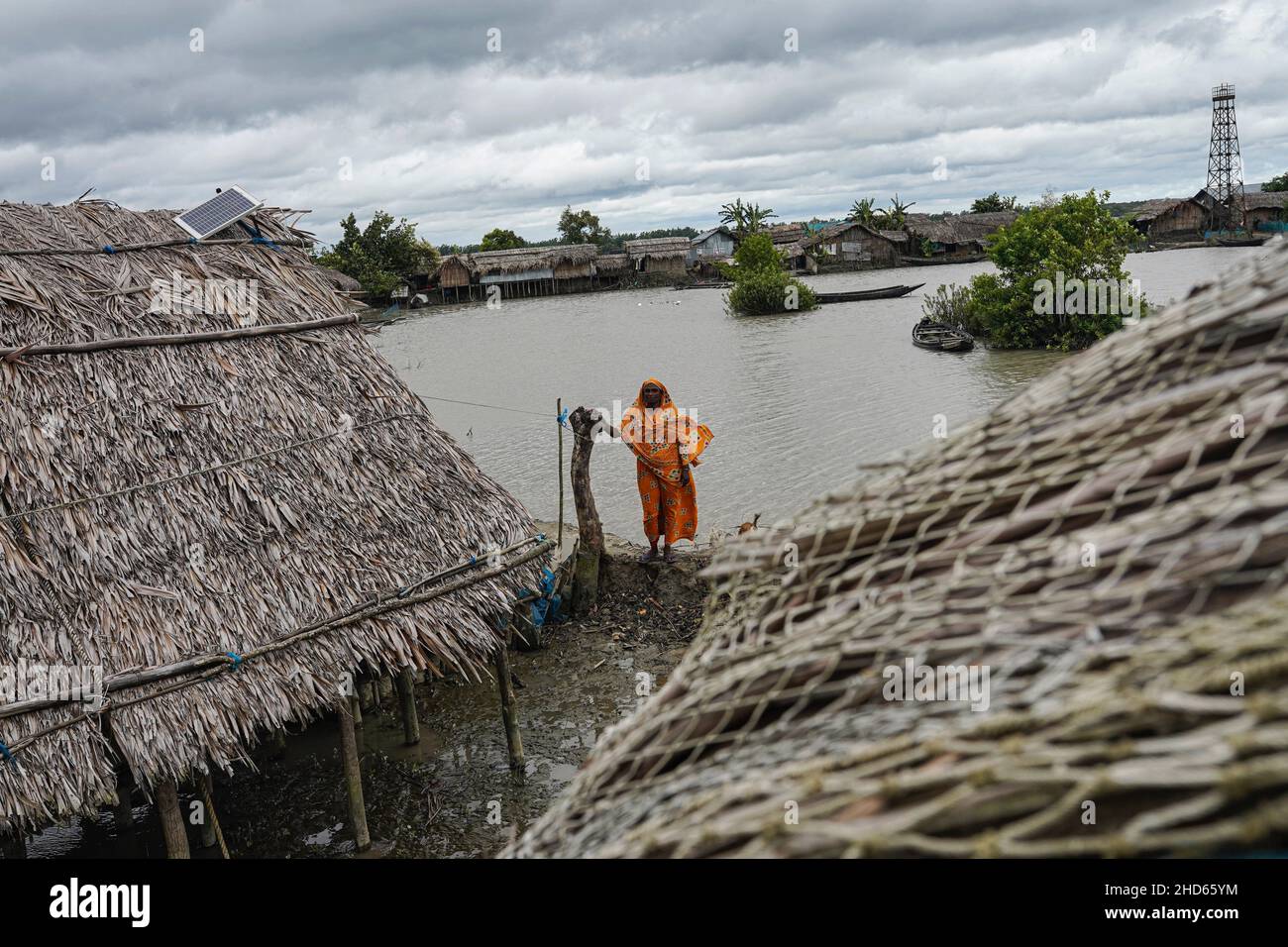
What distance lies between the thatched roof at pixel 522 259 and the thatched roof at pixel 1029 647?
54.1 meters

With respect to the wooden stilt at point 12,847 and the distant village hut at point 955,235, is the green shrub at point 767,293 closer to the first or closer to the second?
the distant village hut at point 955,235

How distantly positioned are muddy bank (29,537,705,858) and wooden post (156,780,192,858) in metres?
0.49

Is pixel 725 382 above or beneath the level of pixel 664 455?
above

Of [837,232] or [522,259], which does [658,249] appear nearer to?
[522,259]

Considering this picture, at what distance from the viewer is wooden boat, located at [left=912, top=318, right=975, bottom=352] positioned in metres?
26.8

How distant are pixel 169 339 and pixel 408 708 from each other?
3.45m

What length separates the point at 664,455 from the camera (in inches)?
399

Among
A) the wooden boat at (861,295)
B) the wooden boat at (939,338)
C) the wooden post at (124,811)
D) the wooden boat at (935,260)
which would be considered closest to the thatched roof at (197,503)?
the wooden post at (124,811)

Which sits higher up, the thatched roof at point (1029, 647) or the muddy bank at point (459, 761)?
the thatched roof at point (1029, 647)

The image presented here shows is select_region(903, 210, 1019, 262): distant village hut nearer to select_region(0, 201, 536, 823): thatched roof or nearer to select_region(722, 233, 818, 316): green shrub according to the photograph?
select_region(722, 233, 818, 316): green shrub

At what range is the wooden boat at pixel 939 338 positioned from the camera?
26781 mm

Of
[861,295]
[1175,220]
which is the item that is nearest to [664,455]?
[861,295]

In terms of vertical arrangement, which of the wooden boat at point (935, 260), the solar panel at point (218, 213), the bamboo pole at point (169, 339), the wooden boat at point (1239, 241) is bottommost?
the bamboo pole at point (169, 339)

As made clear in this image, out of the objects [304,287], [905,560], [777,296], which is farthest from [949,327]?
[905,560]
